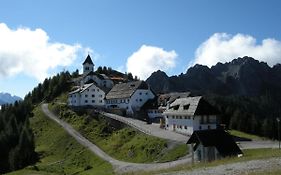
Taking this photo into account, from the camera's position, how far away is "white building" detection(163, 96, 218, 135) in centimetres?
6994

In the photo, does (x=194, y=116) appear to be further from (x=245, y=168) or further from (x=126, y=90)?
(x=245, y=168)

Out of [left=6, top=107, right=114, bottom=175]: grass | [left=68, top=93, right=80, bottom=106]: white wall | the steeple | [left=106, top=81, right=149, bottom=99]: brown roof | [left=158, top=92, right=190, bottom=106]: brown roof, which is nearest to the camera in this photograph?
[left=6, top=107, right=114, bottom=175]: grass

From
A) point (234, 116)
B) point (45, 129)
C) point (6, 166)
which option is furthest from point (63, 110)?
point (234, 116)

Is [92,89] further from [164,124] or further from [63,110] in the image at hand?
[164,124]

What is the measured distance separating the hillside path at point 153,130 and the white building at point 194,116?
78.5 inches

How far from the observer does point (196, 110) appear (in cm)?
6962

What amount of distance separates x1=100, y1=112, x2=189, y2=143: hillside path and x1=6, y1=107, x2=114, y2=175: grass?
1097 centimetres

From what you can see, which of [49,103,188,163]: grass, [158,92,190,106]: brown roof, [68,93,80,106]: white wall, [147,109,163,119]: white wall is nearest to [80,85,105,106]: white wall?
[68,93,80,106]: white wall

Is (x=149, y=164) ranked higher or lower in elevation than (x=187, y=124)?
lower

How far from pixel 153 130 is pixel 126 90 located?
28.7m

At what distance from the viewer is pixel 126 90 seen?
103062mm

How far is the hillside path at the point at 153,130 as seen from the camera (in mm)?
67500

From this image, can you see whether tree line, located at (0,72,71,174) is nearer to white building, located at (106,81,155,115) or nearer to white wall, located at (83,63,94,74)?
white wall, located at (83,63,94,74)

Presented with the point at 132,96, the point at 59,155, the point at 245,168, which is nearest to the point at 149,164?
the point at 59,155
